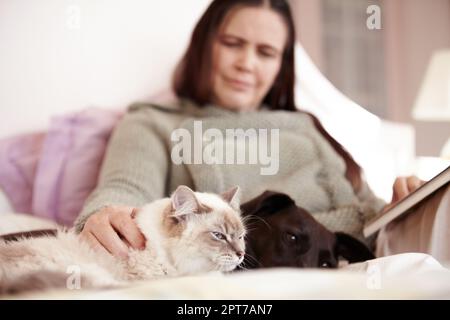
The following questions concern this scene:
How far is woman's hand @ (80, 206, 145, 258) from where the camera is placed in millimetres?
757

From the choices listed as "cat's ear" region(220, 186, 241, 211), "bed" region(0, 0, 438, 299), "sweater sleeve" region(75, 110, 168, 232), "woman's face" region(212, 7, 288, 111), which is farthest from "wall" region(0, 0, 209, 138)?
"cat's ear" region(220, 186, 241, 211)

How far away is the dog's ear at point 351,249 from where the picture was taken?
0.87 metres

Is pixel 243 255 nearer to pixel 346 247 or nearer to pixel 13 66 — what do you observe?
pixel 346 247

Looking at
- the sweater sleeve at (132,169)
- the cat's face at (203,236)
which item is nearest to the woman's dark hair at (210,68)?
the sweater sleeve at (132,169)

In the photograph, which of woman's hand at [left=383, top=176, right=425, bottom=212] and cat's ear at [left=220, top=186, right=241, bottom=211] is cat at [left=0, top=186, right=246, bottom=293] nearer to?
cat's ear at [left=220, top=186, right=241, bottom=211]

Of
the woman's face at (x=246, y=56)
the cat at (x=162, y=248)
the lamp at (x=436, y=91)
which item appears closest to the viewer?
Result: the cat at (x=162, y=248)

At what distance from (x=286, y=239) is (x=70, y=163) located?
63cm

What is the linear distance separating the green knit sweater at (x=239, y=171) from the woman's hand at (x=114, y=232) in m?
0.06

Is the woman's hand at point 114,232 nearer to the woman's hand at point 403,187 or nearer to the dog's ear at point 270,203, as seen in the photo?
the dog's ear at point 270,203

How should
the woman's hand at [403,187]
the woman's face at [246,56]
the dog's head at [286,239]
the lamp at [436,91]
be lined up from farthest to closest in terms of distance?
the lamp at [436,91]
the woman's face at [246,56]
the woman's hand at [403,187]
the dog's head at [286,239]

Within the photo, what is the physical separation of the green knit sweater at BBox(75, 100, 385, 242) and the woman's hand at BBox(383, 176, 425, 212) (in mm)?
46

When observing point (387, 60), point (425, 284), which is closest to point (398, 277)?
point (425, 284)

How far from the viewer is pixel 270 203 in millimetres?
846

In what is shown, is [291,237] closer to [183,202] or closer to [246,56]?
[183,202]
